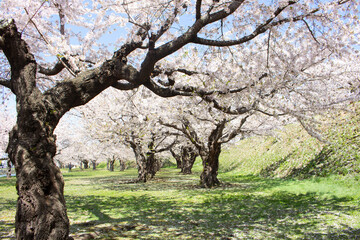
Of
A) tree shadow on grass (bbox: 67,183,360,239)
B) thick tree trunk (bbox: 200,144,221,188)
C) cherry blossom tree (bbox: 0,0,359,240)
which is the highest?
cherry blossom tree (bbox: 0,0,359,240)

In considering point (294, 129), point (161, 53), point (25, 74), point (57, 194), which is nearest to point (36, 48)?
point (25, 74)

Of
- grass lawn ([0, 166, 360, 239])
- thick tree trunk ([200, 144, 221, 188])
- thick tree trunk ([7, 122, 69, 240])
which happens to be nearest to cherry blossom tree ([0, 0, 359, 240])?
thick tree trunk ([7, 122, 69, 240])

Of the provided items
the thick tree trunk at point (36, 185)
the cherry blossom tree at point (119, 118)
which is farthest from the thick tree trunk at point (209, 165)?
the thick tree trunk at point (36, 185)

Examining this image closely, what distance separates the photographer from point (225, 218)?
862 centimetres

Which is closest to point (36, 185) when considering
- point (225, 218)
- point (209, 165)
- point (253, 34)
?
point (253, 34)

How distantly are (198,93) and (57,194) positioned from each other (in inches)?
186

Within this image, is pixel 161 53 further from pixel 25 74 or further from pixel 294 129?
pixel 294 129

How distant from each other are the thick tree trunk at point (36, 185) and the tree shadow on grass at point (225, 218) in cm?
172

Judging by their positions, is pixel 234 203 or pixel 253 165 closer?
pixel 234 203

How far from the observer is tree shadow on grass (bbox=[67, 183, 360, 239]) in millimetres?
6609

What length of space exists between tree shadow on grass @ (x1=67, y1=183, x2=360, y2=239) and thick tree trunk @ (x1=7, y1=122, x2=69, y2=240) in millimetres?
1721

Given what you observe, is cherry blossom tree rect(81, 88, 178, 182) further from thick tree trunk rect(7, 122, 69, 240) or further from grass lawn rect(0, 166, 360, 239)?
thick tree trunk rect(7, 122, 69, 240)

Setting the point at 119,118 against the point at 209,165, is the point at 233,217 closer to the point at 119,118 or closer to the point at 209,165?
the point at 209,165

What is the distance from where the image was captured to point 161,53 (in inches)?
245
